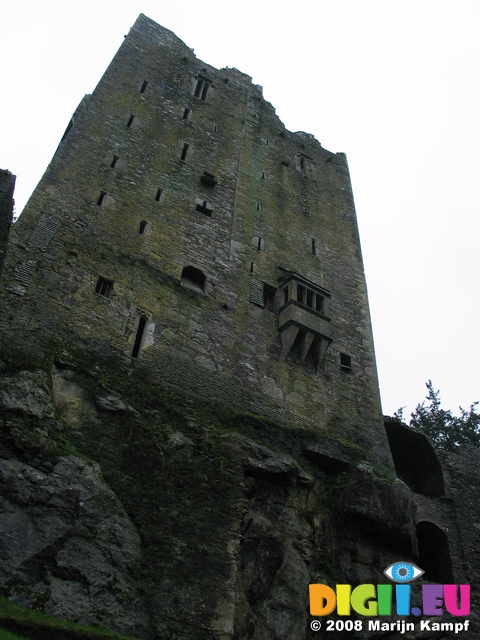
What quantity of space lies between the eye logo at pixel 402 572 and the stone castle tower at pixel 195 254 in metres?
3.16

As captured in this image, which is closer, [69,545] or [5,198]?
[69,545]

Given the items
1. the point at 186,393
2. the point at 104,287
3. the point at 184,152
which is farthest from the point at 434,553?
the point at 184,152

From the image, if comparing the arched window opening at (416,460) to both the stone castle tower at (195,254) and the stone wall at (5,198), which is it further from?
the stone wall at (5,198)

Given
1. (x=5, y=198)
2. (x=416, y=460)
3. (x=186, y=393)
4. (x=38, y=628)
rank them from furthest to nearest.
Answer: (x=416, y=460)
(x=5, y=198)
(x=186, y=393)
(x=38, y=628)

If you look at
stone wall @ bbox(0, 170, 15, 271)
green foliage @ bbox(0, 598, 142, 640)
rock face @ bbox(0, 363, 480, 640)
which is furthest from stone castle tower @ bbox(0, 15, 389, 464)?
green foliage @ bbox(0, 598, 142, 640)

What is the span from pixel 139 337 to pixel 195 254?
3712mm

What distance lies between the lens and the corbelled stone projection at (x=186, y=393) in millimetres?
9125

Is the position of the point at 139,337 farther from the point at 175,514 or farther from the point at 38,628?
the point at 38,628

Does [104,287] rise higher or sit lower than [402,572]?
higher

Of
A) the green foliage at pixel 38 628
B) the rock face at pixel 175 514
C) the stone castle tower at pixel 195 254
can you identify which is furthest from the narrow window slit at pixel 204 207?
the green foliage at pixel 38 628

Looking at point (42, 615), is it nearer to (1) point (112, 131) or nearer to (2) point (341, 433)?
(2) point (341, 433)

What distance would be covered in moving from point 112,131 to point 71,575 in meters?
12.7

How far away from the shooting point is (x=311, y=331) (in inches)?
624

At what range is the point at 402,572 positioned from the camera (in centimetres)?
1262
